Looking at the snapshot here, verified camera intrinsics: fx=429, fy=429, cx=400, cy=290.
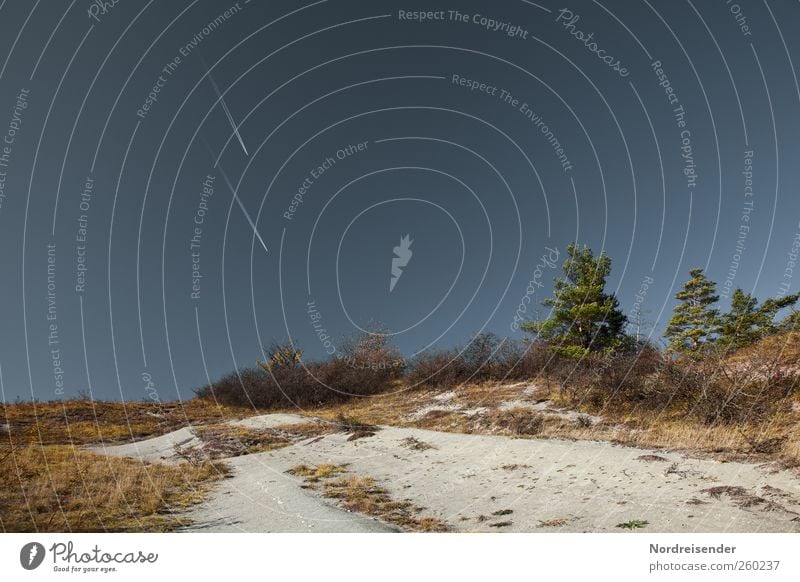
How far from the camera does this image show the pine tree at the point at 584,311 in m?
29.9

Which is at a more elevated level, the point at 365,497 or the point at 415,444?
the point at 365,497

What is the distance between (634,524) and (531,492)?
2.65 meters

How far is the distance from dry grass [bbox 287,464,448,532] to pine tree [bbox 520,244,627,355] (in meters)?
20.7

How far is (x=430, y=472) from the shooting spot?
12297 mm

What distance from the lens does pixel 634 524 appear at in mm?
6691

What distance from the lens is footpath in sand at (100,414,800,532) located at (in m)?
7.04

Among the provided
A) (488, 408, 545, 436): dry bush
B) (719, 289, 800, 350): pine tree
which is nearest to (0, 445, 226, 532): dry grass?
(488, 408, 545, 436): dry bush

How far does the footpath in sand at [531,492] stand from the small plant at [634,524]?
0.06 feet

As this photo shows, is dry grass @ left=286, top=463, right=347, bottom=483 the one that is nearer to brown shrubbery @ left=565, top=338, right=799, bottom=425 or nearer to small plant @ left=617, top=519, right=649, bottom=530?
small plant @ left=617, top=519, right=649, bottom=530

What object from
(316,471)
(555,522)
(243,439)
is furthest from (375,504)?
(243,439)

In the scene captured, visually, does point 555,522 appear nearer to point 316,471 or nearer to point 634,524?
point 634,524

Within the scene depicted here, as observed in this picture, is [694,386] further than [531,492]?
Yes
